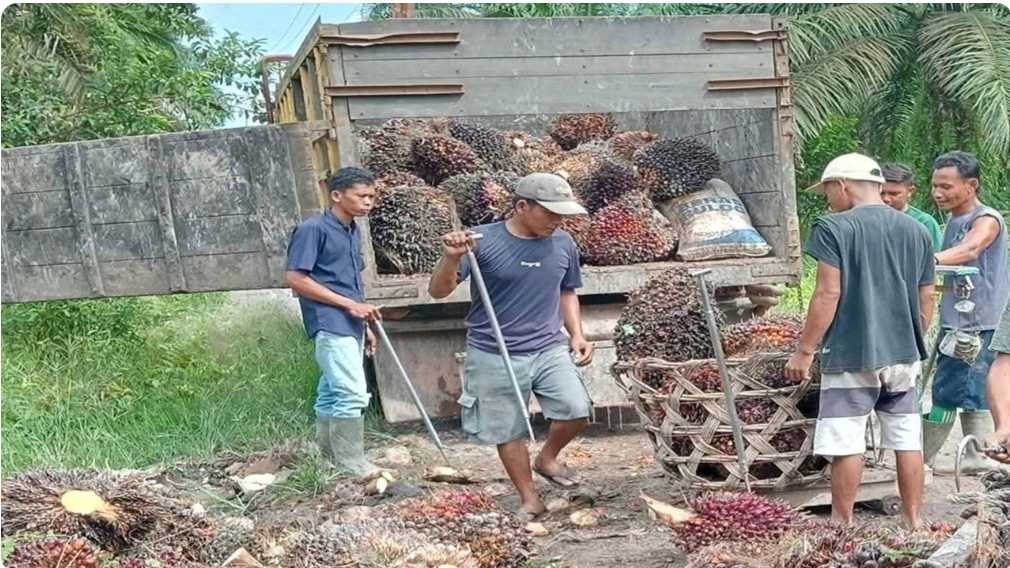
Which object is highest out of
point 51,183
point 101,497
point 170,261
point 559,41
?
point 559,41

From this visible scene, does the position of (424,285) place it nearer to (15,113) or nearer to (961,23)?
(15,113)

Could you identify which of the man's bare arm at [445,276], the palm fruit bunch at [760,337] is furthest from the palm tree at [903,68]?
the palm fruit bunch at [760,337]

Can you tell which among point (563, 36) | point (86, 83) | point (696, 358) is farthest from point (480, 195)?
point (86, 83)

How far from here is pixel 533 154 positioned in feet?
26.0

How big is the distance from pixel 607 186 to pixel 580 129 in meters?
1.36

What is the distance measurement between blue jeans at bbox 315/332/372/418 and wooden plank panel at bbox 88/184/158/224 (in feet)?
5.19

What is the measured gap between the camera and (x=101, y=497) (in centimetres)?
367

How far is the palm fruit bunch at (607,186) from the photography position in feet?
23.8

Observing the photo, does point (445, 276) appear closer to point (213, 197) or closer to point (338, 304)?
point (338, 304)

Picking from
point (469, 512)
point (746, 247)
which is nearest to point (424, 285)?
point (746, 247)

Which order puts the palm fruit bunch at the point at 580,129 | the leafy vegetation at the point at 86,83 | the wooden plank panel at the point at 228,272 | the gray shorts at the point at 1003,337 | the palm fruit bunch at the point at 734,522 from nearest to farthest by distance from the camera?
the gray shorts at the point at 1003,337
the palm fruit bunch at the point at 734,522
the wooden plank panel at the point at 228,272
the palm fruit bunch at the point at 580,129
the leafy vegetation at the point at 86,83

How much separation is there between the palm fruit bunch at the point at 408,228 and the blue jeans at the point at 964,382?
3.00m

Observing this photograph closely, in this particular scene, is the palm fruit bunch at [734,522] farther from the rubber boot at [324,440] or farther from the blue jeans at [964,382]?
the rubber boot at [324,440]

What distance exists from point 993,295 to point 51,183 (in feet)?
17.8
